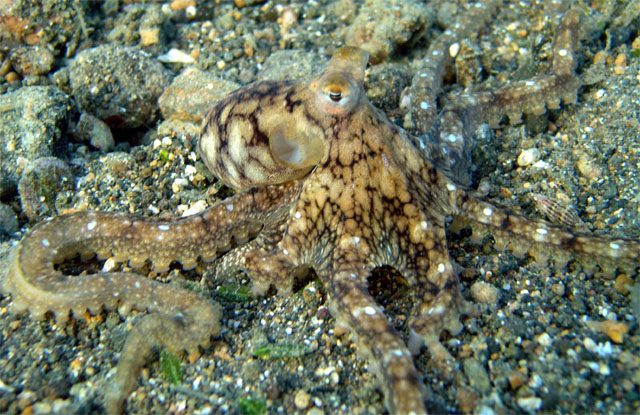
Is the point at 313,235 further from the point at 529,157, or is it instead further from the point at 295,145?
the point at 529,157

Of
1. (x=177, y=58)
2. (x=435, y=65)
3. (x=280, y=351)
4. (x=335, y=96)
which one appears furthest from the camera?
(x=177, y=58)

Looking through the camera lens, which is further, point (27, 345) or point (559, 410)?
point (27, 345)

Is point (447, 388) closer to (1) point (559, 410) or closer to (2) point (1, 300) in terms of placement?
(1) point (559, 410)

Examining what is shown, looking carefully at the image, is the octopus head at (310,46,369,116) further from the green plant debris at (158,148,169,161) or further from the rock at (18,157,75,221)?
the rock at (18,157,75,221)

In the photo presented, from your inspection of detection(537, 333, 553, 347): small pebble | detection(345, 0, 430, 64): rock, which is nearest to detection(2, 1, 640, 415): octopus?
detection(537, 333, 553, 347): small pebble

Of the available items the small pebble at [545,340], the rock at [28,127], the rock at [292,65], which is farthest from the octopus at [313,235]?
the rock at [292,65]

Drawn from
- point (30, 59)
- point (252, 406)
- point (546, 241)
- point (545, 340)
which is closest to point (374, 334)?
point (252, 406)

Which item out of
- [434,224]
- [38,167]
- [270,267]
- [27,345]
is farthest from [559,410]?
[38,167]
